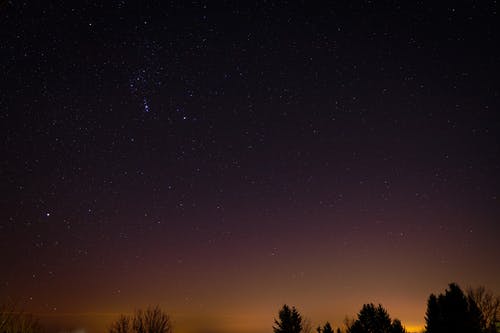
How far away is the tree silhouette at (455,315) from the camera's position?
119ft

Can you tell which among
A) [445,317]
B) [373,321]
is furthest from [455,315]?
[373,321]

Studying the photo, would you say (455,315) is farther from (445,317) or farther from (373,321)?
(373,321)

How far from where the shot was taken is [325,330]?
58.4m

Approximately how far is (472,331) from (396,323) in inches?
609

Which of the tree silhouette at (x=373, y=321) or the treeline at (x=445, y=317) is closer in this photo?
the treeline at (x=445, y=317)

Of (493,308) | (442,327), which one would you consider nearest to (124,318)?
(442,327)

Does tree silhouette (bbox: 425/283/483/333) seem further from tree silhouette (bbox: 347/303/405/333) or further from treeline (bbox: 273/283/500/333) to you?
tree silhouette (bbox: 347/303/405/333)

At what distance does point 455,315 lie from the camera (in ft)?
121

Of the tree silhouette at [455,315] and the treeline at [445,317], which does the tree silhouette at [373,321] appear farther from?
the tree silhouette at [455,315]

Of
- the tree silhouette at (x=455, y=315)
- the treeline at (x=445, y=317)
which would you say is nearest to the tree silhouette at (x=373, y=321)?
the treeline at (x=445, y=317)

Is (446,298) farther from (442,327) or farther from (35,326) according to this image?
(35,326)

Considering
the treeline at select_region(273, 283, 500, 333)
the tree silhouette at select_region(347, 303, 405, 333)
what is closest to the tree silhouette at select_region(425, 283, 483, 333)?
the treeline at select_region(273, 283, 500, 333)

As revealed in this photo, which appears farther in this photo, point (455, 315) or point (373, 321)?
point (373, 321)

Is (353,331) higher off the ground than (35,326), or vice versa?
(35,326)
